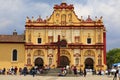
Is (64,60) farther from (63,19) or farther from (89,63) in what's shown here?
(63,19)

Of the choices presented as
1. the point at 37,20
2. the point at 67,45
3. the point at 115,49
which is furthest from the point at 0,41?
the point at 115,49

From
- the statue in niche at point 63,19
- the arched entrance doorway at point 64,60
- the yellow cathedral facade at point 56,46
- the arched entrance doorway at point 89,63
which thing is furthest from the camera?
the statue in niche at point 63,19

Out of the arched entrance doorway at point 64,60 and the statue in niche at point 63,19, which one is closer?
the arched entrance doorway at point 64,60

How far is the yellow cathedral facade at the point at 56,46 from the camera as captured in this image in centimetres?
8025

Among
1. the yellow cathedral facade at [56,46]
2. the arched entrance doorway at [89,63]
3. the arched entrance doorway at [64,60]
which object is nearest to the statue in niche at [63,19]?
the yellow cathedral facade at [56,46]

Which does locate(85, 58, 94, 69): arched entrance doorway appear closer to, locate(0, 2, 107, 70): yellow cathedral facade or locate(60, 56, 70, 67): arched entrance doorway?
locate(0, 2, 107, 70): yellow cathedral facade

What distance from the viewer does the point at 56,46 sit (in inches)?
3152

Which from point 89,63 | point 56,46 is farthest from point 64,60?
point 89,63

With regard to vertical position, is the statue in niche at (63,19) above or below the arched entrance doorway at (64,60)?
above

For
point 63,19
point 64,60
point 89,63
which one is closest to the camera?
point 89,63

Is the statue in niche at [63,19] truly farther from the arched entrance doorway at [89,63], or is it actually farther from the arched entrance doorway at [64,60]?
the arched entrance doorway at [89,63]

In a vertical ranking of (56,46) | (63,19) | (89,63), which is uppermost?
(63,19)

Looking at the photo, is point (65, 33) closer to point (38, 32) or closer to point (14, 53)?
point (38, 32)

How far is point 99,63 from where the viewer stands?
80250mm
